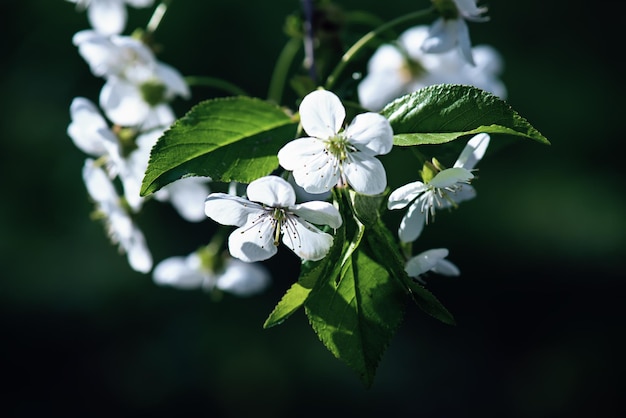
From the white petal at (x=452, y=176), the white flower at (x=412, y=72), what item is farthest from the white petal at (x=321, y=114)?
the white flower at (x=412, y=72)

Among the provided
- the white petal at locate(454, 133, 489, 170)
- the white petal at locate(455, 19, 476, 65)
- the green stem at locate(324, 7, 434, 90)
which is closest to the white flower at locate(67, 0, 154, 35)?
the green stem at locate(324, 7, 434, 90)

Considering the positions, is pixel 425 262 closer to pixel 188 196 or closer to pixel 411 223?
pixel 411 223

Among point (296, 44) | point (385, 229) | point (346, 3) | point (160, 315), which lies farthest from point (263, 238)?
point (160, 315)

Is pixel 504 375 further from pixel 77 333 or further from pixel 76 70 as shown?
pixel 76 70

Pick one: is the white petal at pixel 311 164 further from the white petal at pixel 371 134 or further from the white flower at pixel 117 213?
the white flower at pixel 117 213

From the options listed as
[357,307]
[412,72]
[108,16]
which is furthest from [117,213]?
[412,72]
